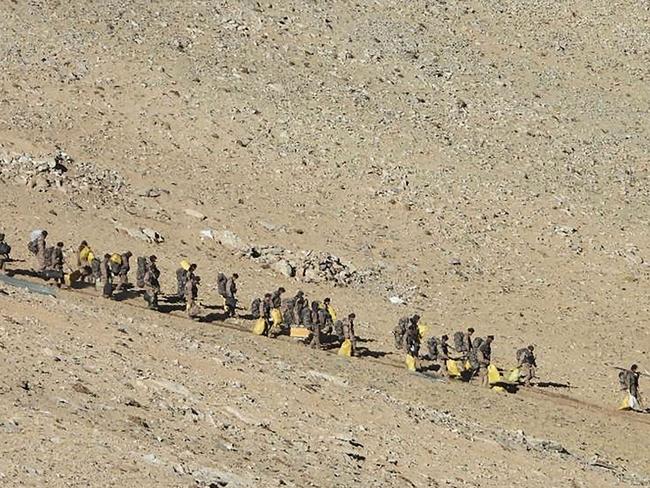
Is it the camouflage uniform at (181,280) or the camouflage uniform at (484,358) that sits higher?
the camouflage uniform at (181,280)

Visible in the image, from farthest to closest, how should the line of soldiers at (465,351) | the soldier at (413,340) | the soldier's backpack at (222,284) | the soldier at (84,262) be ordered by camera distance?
the soldier at (84,262), the soldier's backpack at (222,284), the soldier at (413,340), the line of soldiers at (465,351)

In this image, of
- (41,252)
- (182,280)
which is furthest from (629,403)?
(41,252)

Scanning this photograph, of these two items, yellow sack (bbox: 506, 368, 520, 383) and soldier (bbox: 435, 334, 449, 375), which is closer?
soldier (bbox: 435, 334, 449, 375)

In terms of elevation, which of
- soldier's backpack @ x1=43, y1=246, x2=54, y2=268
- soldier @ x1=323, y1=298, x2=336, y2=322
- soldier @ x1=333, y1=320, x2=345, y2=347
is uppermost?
soldier's backpack @ x1=43, y1=246, x2=54, y2=268

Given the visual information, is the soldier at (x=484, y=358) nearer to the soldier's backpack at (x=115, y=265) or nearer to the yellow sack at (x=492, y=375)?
the yellow sack at (x=492, y=375)

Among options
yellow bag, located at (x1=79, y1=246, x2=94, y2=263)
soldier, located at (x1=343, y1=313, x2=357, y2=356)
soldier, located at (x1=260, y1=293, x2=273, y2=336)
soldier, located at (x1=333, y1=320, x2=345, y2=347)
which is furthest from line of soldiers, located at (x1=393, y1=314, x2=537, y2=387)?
yellow bag, located at (x1=79, y1=246, x2=94, y2=263)

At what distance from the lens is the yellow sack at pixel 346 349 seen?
1522 inches

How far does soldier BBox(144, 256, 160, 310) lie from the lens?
38.6 m

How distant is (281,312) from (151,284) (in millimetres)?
3643

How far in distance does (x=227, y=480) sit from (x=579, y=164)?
1526 inches

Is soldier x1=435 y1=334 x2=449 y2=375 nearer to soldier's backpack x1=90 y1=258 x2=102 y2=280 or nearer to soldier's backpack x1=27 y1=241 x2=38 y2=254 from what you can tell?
soldier's backpack x1=90 y1=258 x2=102 y2=280

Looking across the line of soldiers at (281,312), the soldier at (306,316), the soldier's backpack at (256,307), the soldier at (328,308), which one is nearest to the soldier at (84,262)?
the line of soldiers at (281,312)

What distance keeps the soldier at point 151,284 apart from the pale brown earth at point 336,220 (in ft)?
1.32

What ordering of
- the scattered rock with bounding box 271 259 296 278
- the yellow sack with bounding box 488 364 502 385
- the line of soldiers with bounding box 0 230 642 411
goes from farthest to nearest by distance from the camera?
the scattered rock with bounding box 271 259 296 278 < the line of soldiers with bounding box 0 230 642 411 < the yellow sack with bounding box 488 364 502 385
